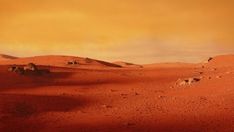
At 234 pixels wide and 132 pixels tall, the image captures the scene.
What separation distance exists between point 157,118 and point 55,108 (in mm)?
4932

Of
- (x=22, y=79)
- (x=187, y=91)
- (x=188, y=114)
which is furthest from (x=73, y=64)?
(x=188, y=114)

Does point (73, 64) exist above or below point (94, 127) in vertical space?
above

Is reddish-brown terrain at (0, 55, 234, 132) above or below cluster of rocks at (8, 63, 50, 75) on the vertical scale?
below

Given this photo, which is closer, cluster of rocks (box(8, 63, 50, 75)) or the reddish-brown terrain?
the reddish-brown terrain

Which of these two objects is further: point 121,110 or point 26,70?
point 26,70

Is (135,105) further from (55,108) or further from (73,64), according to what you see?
(73,64)

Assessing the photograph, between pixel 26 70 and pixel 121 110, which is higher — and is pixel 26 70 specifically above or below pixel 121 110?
above

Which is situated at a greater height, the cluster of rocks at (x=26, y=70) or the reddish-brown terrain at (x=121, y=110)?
the cluster of rocks at (x=26, y=70)

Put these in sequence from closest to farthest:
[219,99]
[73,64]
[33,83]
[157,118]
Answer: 1. [157,118]
2. [219,99]
3. [33,83]
4. [73,64]

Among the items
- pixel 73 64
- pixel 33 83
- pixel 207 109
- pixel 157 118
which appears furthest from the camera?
pixel 73 64

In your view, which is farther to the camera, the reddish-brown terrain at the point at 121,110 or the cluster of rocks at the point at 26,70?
the cluster of rocks at the point at 26,70

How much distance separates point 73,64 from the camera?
5253cm

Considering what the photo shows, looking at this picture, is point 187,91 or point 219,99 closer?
point 219,99

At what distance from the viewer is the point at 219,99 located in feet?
62.1
